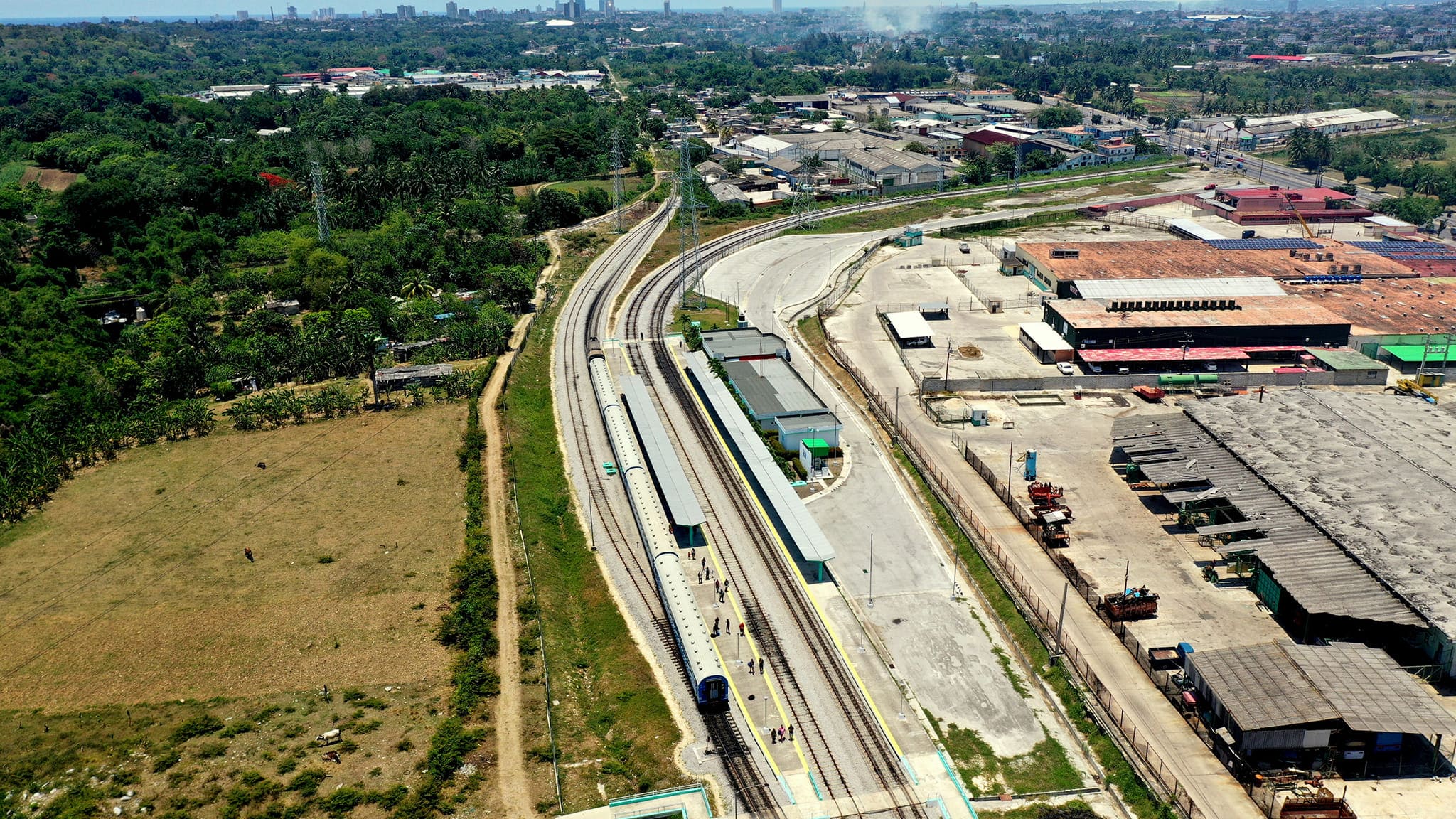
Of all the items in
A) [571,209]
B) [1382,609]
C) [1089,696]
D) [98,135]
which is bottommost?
[1089,696]

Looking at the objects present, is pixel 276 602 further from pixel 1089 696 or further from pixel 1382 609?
pixel 1382 609

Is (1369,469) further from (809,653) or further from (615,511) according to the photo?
(615,511)

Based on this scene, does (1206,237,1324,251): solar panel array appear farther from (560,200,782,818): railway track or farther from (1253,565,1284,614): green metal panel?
(1253,565,1284,614): green metal panel

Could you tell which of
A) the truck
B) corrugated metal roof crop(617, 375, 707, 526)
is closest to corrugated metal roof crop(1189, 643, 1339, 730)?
the truck

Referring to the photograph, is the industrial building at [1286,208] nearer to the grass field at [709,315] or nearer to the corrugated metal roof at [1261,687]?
the grass field at [709,315]

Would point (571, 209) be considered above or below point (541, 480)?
above

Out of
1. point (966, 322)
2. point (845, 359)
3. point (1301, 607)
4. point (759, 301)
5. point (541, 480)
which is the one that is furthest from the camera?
point (759, 301)

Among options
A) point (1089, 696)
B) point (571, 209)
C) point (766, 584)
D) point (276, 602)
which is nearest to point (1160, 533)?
point (1089, 696)
